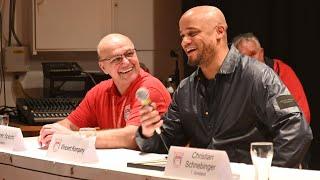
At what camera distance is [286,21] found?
4.86 meters

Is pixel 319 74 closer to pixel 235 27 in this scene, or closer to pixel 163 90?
pixel 235 27

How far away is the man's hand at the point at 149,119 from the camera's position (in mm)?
2459

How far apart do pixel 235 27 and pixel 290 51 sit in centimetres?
50

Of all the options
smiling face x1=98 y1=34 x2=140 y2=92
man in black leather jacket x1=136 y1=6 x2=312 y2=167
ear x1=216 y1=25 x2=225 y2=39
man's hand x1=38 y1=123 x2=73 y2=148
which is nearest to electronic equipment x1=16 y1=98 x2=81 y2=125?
smiling face x1=98 y1=34 x2=140 y2=92

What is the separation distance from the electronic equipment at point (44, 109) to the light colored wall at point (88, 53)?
0.63 metres

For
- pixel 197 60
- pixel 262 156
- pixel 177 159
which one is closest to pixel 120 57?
pixel 197 60

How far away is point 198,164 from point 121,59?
1447mm

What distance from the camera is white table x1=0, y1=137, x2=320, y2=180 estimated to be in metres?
2.09

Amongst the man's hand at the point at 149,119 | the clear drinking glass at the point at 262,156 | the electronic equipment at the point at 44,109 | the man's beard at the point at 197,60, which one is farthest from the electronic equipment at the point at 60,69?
the clear drinking glass at the point at 262,156

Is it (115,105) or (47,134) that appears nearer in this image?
(47,134)

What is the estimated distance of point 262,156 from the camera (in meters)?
1.89

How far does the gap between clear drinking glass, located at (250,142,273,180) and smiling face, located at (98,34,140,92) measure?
4.87 feet

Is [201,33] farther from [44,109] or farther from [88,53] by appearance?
[88,53]

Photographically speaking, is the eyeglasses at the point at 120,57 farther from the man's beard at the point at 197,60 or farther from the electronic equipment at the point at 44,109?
the electronic equipment at the point at 44,109
